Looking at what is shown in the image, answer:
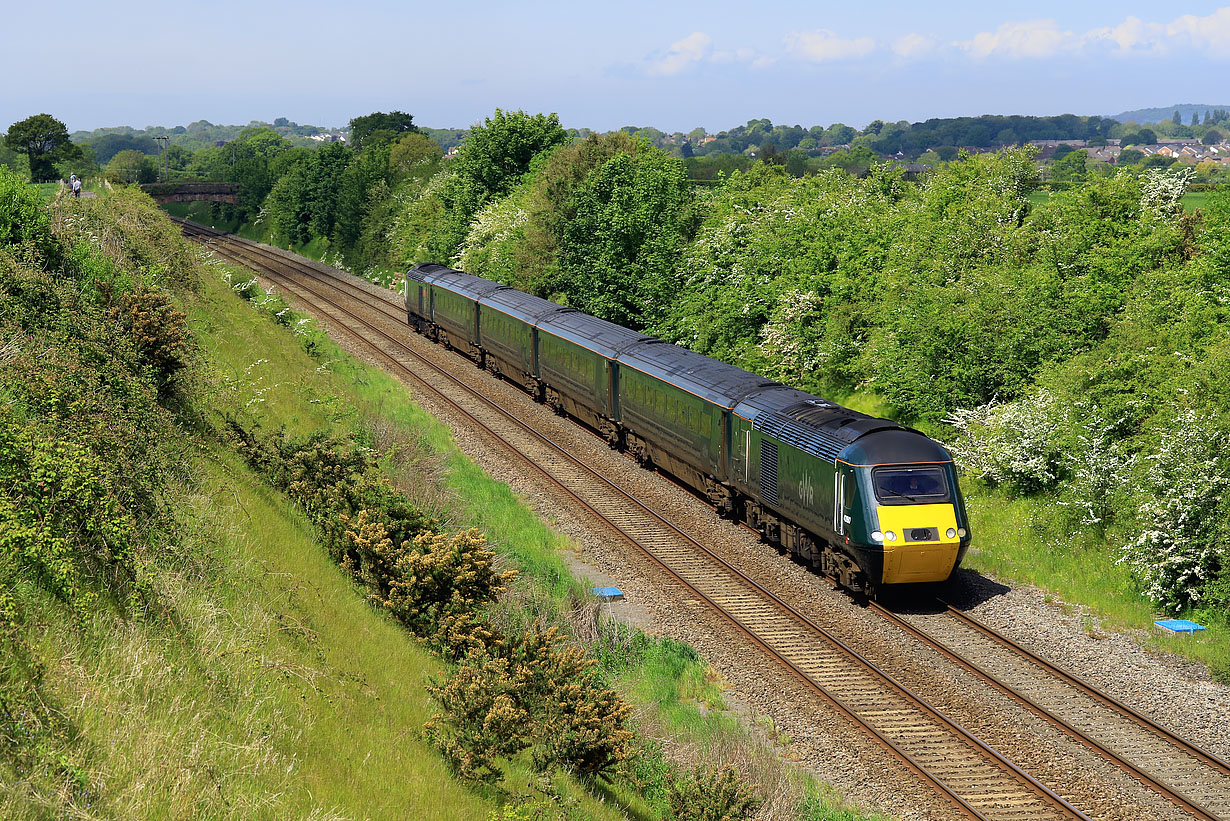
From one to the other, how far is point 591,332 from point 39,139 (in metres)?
73.7

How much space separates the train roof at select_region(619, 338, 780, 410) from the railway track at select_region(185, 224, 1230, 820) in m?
3.18

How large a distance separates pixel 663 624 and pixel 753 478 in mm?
4987

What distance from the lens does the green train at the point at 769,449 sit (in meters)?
17.8

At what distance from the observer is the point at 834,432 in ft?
62.4

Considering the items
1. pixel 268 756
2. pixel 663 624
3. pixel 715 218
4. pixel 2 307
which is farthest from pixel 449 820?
pixel 715 218

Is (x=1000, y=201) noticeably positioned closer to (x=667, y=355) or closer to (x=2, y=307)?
(x=667, y=355)

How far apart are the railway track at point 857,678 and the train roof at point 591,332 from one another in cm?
330

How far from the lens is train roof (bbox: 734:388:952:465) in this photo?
18.1 metres

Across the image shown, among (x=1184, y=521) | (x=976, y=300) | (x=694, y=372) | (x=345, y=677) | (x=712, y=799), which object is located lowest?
(x=712, y=799)

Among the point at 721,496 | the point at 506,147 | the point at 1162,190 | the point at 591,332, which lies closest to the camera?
the point at 721,496

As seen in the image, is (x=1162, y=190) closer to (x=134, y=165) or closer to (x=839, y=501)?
(x=839, y=501)


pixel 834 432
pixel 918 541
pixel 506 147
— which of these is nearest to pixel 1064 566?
pixel 918 541

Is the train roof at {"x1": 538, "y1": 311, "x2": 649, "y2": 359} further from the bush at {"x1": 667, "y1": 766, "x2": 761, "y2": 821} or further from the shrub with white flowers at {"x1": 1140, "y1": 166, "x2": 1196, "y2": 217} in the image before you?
the bush at {"x1": 667, "y1": 766, "x2": 761, "y2": 821}

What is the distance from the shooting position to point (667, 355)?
1058 inches
